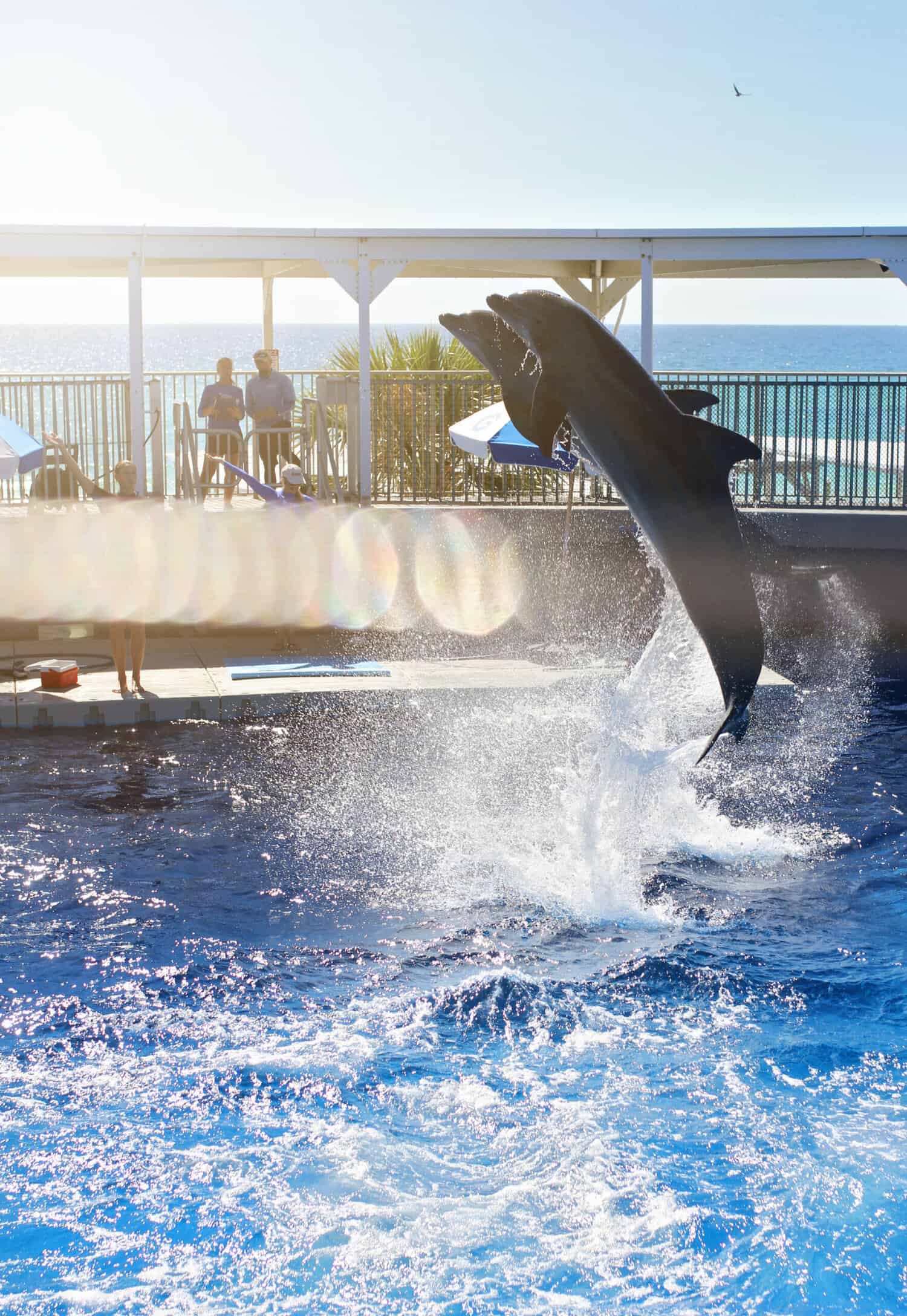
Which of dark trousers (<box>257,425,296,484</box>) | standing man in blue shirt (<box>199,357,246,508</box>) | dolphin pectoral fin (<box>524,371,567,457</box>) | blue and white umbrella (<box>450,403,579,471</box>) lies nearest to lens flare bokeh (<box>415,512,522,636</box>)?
blue and white umbrella (<box>450,403,579,471</box>)

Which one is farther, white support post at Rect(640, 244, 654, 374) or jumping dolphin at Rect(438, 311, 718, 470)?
white support post at Rect(640, 244, 654, 374)

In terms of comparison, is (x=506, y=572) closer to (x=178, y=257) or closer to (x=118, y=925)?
(x=178, y=257)

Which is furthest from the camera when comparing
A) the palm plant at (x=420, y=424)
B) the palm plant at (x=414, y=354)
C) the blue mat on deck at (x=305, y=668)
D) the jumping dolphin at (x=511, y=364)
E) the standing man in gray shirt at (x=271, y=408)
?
the palm plant at (x=414, y=354)

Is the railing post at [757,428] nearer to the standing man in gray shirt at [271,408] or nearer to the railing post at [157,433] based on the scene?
the standing man in gray shirt at [271,408]

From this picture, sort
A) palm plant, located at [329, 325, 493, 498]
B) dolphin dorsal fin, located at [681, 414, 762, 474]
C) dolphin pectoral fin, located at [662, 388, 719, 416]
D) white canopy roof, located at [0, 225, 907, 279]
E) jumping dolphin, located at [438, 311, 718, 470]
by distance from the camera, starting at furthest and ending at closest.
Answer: palm plant, located at [329, 325, 493, 498]
white canopy roof, located at [0, 225, 907, 279]
dolphin pectoral fin, located at [662, 388, 719, 416]
jumping dolphin, located at [438, 311, 718, 470]
dolphin dorsal fin, located at [681, 414, 762, 474]

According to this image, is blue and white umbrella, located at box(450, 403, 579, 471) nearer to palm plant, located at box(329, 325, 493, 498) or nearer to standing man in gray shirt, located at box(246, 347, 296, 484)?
palm plant, located at box(329, 325, 493, 498)

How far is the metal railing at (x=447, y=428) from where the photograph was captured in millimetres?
18562

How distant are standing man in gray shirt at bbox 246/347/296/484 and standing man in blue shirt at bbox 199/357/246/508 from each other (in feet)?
0.63

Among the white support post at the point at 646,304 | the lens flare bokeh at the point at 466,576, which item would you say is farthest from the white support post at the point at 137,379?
the white support post at the point at 646,304

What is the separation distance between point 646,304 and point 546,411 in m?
11.1

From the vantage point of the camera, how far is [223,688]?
13.6 metres

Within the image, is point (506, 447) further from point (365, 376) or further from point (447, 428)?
point (447, 428)

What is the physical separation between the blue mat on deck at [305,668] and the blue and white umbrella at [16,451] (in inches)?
112

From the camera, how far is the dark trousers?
18.2 metres
